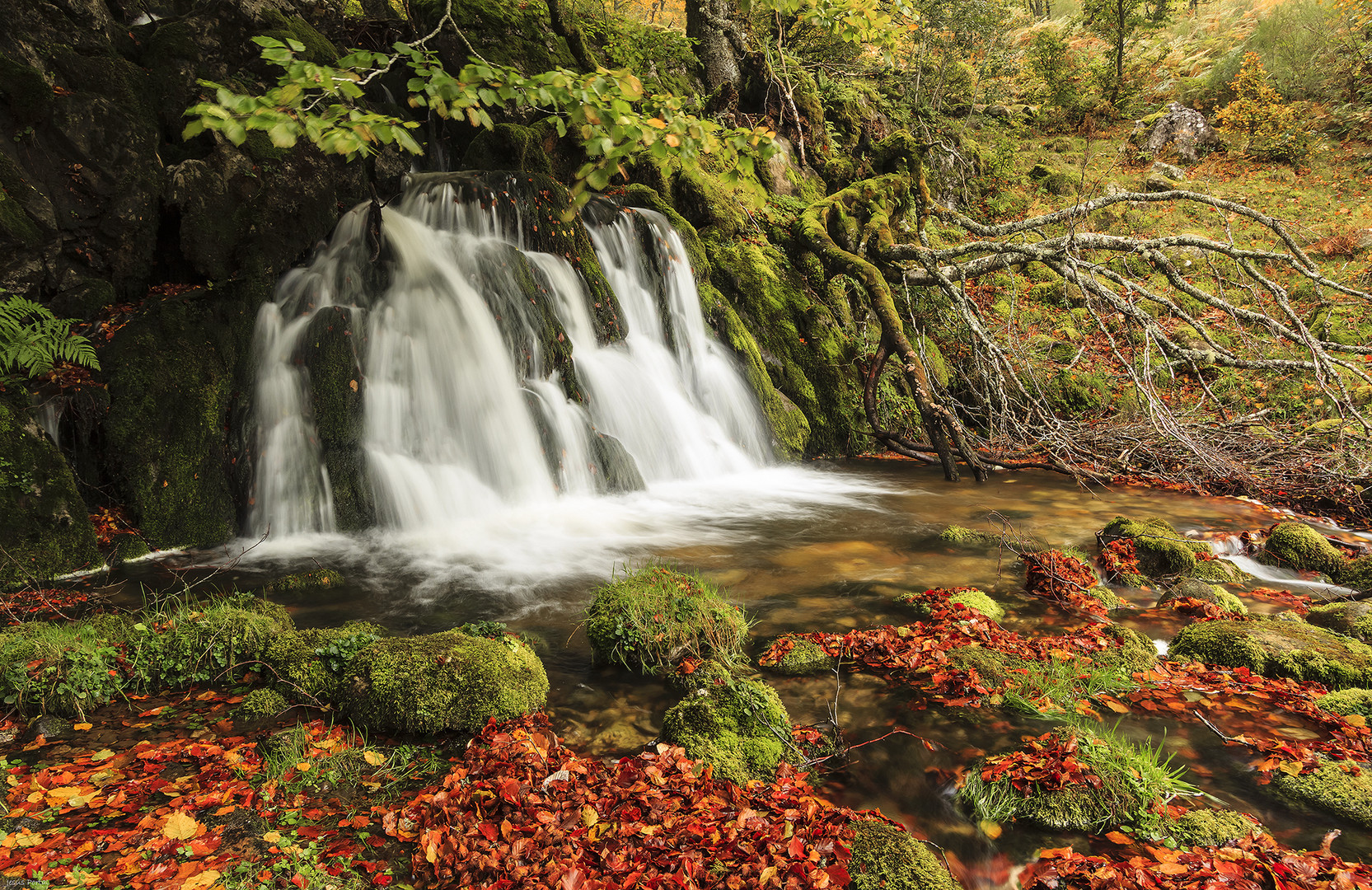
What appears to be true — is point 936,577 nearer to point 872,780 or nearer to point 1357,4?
point 872,780

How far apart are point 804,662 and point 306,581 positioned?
162 inches

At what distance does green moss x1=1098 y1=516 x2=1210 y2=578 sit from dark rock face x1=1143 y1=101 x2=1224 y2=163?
21153mm

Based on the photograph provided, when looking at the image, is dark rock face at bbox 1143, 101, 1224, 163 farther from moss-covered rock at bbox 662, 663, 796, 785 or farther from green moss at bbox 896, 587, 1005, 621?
moss-covered rock at bbox 662, 663, 796, 785

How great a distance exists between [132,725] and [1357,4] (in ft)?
100

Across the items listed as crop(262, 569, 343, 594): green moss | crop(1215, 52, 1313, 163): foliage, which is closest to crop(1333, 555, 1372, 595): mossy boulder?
crop(262, 569, 343, 594): green moss

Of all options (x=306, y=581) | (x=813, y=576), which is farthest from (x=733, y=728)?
(x=306, y=581)

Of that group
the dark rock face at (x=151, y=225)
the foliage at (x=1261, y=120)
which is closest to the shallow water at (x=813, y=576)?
the dark rock face at (x=151, y=225)

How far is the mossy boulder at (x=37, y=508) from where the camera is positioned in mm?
5453

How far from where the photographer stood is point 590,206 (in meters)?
10.9

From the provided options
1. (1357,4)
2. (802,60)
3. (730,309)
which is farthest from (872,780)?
(1357,4)

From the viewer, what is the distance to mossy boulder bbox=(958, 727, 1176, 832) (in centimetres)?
274

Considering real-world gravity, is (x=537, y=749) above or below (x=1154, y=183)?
below

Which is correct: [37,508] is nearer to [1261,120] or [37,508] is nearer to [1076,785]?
[1076,785]

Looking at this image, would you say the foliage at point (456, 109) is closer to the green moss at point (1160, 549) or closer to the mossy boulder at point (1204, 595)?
the mossy boulder at point (1204, 595)
